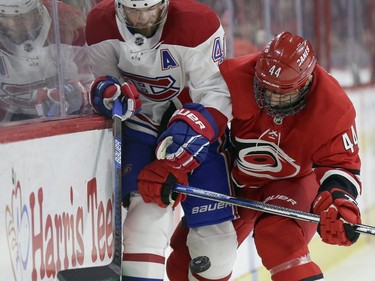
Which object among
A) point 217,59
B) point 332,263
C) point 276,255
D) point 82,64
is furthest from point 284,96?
point 332,263

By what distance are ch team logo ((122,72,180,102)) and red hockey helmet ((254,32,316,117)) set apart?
11.5 inches

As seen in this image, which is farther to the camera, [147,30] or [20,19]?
[147,30]

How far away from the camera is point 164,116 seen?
9.36 ft

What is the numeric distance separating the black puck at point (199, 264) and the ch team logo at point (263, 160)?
0.30 meters

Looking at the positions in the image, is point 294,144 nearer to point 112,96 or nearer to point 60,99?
point 112,96

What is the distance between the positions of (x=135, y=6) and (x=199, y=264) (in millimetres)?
809

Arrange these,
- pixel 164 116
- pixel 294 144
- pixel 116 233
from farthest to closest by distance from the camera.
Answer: pixel 164 116 → pixel 294 144 → pixel 116 233

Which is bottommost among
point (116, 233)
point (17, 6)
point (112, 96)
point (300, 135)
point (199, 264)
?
point (199, 264)

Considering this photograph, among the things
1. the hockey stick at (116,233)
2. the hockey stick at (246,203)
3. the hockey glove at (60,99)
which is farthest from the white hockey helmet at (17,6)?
the hockey stick at (246,203)

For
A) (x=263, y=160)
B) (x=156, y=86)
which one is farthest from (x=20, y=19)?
(x=263, y=160)

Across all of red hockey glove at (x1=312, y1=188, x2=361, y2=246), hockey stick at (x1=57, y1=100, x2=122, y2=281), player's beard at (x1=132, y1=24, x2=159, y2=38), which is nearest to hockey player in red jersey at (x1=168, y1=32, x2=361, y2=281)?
red hockey glove at (x1=312, y1=188, x2=361, y2=246)

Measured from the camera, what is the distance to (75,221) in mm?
2479

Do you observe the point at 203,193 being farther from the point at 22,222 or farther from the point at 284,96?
the point at 22,222

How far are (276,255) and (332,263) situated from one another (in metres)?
2.00
